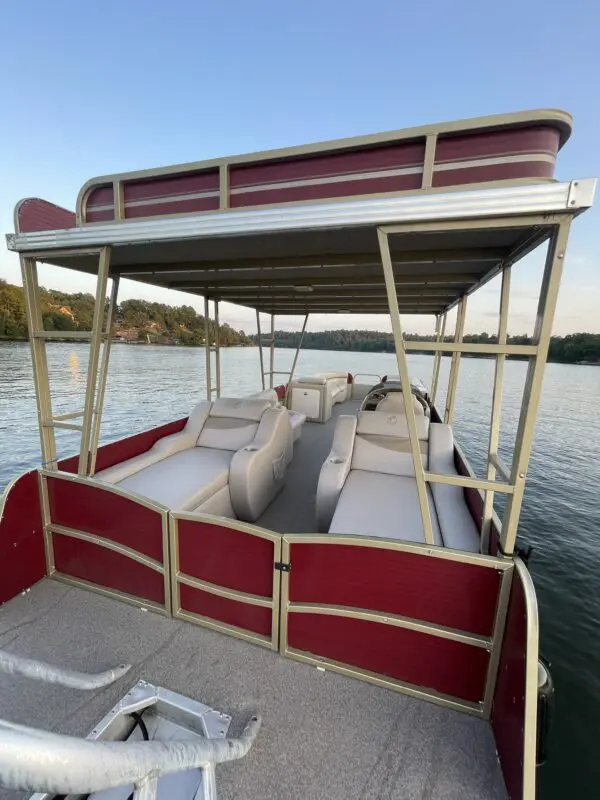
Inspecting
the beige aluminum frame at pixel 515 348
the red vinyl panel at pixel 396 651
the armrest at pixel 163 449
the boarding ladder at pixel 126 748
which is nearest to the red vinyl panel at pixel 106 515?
the armrest at pixel 163 449

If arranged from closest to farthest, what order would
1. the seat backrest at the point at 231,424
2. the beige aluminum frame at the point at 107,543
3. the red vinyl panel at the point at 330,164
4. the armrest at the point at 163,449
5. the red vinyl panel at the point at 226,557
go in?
the red vinyl panel at the point at 330,164 < the red vinyl panel at the point at 226,557 < the beige aluminum frame at the point at 107,543 < the armrest at the point at 163,449 < the seat backrest at the point at 231,424

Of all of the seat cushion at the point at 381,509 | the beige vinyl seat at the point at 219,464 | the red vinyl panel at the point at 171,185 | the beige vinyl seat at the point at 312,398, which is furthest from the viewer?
the beige vinyl seat at the point at 312,398

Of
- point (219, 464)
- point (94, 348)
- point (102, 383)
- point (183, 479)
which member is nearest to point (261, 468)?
point (219, 464)

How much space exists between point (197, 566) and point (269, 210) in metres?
2.15

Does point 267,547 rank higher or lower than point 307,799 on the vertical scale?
higher

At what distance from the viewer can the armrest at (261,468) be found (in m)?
3.44

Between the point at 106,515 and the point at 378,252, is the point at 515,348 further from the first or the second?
the point at 106,515

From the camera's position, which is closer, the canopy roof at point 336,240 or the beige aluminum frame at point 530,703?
the beige aluminum frame at point 530,703

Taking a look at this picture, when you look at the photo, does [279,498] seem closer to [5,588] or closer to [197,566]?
[197,566]

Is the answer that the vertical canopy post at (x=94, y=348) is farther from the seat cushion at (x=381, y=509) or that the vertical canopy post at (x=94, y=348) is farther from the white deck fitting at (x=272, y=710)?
the seat cushion at (x=381, y=509)

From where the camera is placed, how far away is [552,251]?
1.47 m

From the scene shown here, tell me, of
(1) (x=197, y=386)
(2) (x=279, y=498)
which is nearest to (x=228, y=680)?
(2) (x=279, y=498)

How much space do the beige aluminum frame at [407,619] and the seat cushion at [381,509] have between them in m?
0.44

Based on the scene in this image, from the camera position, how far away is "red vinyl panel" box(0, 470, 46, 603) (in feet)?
8.24
